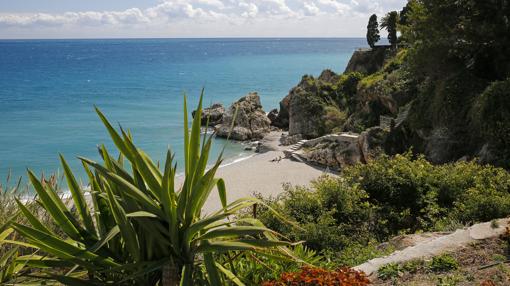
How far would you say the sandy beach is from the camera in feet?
90.7

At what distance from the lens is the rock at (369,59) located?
4954cm

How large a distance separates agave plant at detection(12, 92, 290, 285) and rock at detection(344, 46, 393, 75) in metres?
46.4

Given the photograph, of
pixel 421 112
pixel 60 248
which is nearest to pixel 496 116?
pixel 421 112

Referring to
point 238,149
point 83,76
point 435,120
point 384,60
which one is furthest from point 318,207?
point 83,76

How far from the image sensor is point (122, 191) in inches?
183

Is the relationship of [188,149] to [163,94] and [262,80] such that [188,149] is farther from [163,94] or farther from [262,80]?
[262,80]

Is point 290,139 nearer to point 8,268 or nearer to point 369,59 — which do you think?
point 369,59

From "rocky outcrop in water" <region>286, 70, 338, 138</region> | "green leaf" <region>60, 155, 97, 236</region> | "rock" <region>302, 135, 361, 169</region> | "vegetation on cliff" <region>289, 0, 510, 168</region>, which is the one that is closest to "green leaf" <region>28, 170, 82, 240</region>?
"green leaf" <region>60, 155, 97, 236</region>

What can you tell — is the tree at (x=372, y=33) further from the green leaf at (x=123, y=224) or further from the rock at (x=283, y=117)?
the green leaf at (x=123, y=224)

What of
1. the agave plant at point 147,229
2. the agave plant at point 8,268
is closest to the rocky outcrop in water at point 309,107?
the agave plant at point 8,268

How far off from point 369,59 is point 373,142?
24.2m

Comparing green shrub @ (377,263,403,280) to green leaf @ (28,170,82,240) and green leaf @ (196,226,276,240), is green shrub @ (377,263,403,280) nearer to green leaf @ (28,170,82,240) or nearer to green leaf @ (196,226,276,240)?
green leaf @ (196,226,276,240)

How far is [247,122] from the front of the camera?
47.2m

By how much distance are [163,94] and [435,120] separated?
63.6 meters
